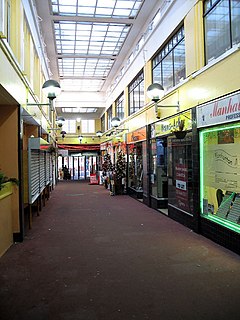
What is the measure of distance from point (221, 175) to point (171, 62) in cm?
384

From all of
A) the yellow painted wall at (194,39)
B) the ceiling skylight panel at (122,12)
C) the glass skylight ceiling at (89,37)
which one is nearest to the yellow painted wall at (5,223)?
the yellow painted wall at (194,39)

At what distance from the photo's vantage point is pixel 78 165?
24125mm

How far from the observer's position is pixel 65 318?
2850 millimetres

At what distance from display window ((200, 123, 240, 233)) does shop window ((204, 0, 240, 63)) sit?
1467 mm

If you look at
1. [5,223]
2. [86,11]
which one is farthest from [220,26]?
[5,223]

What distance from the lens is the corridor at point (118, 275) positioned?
2.99m

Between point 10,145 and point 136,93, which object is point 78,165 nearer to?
point 136,93

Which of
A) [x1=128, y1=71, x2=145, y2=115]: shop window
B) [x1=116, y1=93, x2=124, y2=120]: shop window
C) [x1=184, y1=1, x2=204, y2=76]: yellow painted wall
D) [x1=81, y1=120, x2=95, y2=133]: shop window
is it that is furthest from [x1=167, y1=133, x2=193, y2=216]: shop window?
[x1=81, y1=120, x2=95, y2=133]: shop window

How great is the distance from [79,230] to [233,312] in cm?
395

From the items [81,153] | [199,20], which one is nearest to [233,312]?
[199,20]

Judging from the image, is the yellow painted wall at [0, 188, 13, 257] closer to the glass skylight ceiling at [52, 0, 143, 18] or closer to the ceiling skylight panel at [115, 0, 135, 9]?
the glass skylight ceiling at [52, 0, 143, 18]

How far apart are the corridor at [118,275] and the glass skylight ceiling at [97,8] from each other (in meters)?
6.14

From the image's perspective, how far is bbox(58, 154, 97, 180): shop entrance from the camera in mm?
23803

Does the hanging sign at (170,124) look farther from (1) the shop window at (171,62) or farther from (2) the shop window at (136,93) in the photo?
(2) the shop window at (136,93)
